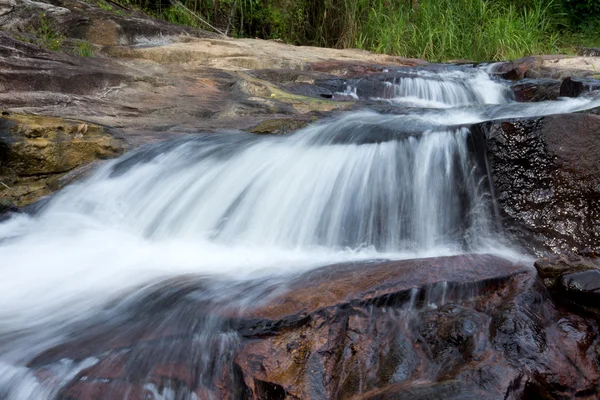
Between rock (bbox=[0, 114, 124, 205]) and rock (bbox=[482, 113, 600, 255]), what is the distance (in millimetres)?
3035

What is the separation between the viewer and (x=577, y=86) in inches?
212

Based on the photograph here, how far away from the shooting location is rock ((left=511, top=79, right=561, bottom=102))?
6.07m

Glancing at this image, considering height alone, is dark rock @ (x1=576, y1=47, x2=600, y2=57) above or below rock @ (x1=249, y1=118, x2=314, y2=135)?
above

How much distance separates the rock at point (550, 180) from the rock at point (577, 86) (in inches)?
100

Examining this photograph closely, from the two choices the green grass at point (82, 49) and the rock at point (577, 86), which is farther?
the green grass at point (82, 49)

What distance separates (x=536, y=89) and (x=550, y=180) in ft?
12.5

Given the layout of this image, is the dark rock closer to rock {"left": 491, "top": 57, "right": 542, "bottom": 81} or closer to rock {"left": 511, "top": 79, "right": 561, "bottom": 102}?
rock {"left": 491, "top": 57, "right": 542, "bottom": 81}

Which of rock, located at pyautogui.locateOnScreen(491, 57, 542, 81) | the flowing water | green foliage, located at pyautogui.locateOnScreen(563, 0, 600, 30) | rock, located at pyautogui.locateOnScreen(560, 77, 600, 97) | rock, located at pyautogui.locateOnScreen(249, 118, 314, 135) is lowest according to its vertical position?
the flowing water

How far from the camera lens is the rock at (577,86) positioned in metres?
5.32

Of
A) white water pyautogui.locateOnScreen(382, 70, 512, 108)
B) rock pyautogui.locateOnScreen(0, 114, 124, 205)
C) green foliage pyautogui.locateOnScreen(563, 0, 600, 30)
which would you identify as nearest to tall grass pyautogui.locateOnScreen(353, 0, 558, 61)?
green foliage pyautogui.locateOnScreen(563, 0, 600, 30)

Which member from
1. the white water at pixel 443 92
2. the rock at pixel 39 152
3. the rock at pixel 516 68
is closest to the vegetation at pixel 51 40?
the rock at pixel 39 152

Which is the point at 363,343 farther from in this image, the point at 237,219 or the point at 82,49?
the point at 82,49

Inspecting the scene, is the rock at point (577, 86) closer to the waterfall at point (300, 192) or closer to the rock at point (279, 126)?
the waterfall at point (300, 192)

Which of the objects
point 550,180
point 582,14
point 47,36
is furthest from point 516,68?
point 582,14
